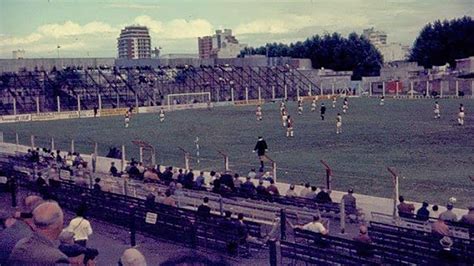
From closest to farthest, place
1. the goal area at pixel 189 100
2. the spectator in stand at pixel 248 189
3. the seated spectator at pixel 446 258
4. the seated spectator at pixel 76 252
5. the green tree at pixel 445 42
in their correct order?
the seated spectator at pixel 76 252 < the seated spectator at pixel 446 258 < the spectator in stand at pixel 248 189 < the goal area at pixel 189 100 < the green tree at pixel 445 42

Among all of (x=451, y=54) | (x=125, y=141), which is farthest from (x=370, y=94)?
(x=125, y=141)

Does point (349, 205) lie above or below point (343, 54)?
below

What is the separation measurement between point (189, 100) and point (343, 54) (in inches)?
1801

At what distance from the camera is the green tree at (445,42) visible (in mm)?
111062

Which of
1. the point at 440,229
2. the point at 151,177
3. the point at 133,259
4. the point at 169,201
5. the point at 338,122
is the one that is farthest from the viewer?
the point at 338,122

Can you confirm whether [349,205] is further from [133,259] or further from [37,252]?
[37,252]

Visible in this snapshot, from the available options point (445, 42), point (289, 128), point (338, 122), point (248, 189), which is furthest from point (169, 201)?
point (445, 42)

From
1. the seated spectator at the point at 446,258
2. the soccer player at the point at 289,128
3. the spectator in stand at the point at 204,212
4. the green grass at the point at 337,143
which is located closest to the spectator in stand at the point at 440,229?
the seated spectator at the point at 446,258

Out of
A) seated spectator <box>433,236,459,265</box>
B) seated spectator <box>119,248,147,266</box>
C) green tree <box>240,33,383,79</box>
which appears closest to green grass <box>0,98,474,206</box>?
seated spectator <box>433,236,459,265</box>

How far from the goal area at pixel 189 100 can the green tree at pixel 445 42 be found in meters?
46.2

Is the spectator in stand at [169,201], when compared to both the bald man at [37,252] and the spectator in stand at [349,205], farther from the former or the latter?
the bald man at [37,252]

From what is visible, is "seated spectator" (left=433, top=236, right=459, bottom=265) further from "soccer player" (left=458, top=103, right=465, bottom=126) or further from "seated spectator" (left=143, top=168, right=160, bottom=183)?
"soccer player" (left=458, top=103, right=465, bottom=126)

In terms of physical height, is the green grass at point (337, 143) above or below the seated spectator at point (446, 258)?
below

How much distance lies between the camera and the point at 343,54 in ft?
403
